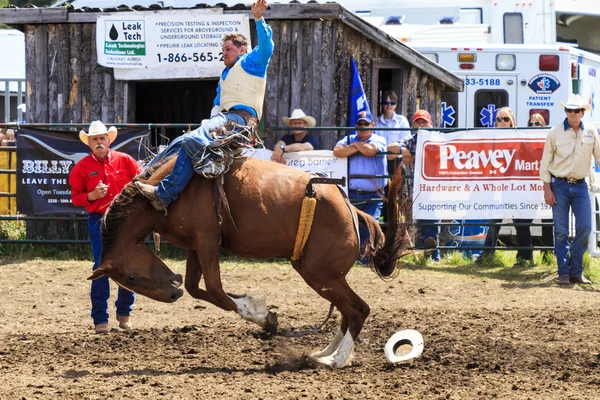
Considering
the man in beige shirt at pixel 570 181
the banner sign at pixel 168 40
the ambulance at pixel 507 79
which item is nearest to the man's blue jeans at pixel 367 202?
the man in beige shirt at pixel 570 181

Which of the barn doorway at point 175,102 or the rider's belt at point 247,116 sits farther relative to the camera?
the barn doorway at point 175,102

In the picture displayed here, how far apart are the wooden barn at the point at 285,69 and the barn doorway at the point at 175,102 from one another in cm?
326

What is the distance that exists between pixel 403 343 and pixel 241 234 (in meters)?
1.46

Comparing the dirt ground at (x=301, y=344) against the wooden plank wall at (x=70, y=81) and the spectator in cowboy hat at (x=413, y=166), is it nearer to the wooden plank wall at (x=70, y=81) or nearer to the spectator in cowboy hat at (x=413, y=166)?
the spectator in cowboy hat at (x=413, y=166)

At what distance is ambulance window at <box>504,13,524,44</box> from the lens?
16.0 meters

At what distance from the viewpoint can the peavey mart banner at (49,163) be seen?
40.2 feet

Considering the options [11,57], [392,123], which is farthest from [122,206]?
[11,57]

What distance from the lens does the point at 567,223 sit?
11164 millimetres

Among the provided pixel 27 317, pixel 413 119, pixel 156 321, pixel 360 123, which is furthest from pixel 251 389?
pixel 413 119

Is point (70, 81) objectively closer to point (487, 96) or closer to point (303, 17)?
point (303, 17)

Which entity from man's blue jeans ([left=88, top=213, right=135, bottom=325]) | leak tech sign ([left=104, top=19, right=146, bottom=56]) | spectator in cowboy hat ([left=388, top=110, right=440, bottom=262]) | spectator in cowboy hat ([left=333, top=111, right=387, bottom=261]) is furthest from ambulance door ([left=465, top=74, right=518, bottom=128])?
man's blue jeans ([left=88, top=213, right=135, bottom=325])

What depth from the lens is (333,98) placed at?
43.0ft

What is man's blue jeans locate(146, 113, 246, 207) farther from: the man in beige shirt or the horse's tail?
the man in beige shirt

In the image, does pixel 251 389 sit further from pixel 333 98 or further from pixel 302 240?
pixel 333 98
